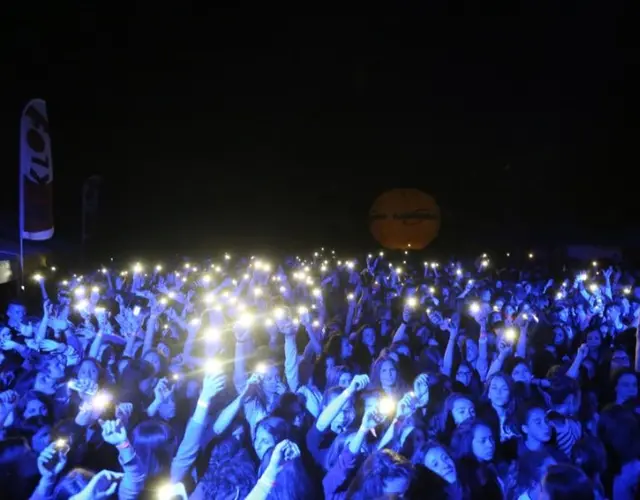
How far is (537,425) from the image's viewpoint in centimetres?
351

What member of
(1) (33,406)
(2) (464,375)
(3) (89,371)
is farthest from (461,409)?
(1) (33,406)

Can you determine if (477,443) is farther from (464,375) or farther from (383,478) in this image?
(464,375)

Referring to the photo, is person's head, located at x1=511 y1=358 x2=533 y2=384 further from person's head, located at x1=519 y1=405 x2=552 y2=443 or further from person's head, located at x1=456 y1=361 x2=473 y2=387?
person's head, located at x1=519 y1=405 x2=552 y2=443

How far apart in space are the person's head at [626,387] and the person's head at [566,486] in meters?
2.46

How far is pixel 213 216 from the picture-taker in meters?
30.1

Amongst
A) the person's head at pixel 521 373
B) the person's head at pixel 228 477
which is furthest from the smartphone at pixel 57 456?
the person's head at pixel 521 373

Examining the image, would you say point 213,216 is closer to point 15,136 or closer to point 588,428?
point 15,136

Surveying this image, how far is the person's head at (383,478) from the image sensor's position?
273cm

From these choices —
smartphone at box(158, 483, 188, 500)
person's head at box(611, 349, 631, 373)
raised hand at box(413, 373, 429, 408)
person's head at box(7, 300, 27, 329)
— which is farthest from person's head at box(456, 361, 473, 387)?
person's head at box(7, 300, 27, 329)

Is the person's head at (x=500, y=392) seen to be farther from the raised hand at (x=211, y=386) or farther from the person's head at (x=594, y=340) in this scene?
the person's head at (x=594, y=340)

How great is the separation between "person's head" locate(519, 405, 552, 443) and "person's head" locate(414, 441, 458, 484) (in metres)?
0.70

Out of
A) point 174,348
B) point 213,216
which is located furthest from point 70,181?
point 174,348

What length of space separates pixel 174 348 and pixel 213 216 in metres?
24.1

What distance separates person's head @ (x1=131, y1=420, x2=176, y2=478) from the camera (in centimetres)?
316
